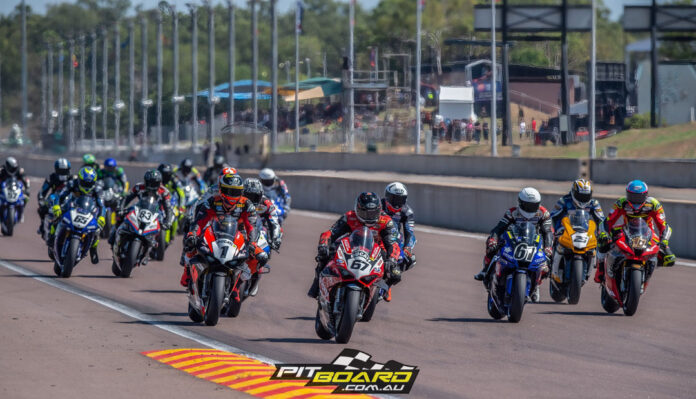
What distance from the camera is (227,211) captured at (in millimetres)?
13375

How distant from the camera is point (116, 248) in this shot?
18.5 m

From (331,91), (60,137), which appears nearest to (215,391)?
(331,91)

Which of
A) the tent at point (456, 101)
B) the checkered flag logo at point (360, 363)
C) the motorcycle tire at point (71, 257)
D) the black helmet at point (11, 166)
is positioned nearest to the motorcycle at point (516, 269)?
the checkered flag logo at point (360, 363)

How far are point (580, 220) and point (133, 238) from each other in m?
6.25

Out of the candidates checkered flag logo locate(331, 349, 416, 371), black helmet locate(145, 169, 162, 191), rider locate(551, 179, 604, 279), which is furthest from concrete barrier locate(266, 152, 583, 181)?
checkered flag logo locate(331, 349, 416, 371)

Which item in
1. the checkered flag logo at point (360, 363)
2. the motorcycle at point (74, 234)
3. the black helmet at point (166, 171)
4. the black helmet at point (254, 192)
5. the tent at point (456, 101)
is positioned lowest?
the checkered flag logo at point (360, 363)

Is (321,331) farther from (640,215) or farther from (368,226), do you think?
(640,215)

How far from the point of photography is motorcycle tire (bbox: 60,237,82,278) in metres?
17.8

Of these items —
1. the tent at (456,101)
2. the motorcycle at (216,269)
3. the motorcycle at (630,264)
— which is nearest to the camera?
the motorcycle at (216,269)

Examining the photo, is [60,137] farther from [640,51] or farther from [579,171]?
[579,171]

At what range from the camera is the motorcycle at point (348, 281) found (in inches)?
467

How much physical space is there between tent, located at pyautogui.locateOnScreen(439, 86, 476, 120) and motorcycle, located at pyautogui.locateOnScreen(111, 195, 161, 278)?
162 feet

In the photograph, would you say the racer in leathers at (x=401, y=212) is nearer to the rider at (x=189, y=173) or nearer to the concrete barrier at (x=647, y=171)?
the rider at (x=189, y=173)

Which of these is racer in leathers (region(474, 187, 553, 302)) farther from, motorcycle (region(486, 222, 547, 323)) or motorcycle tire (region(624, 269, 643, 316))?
motorcycle tire (region(624, 269, 643, 316))
